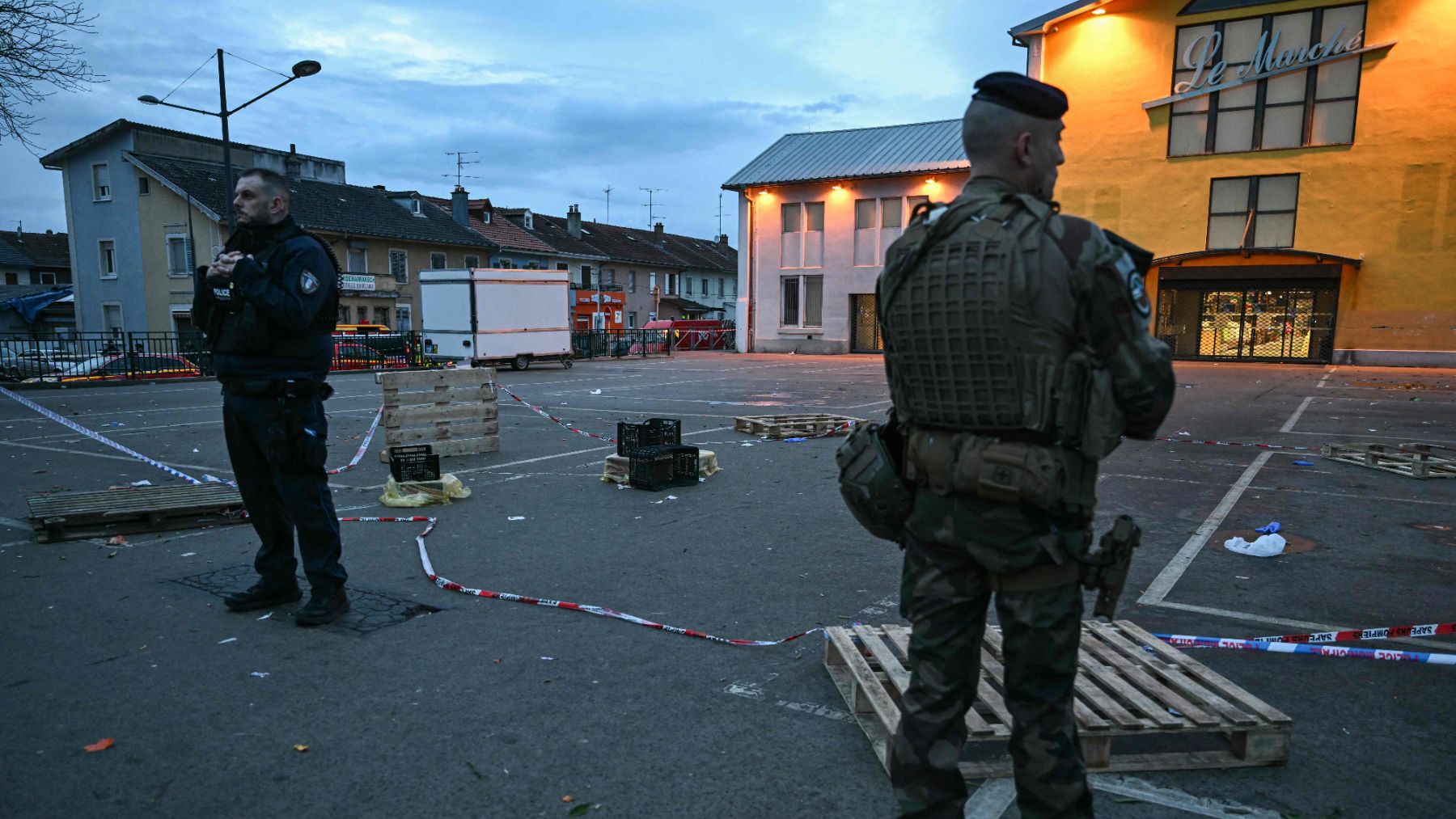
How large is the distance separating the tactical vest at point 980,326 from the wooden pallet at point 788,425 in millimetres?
9090

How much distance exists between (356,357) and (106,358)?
652 cm

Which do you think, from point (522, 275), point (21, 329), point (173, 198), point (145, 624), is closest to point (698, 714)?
point (145, 624)

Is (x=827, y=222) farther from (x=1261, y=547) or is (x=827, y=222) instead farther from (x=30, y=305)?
(x=30, y=305)

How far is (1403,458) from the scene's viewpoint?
350 inches

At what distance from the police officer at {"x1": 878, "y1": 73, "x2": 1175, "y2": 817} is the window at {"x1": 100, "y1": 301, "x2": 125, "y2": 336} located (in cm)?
4662

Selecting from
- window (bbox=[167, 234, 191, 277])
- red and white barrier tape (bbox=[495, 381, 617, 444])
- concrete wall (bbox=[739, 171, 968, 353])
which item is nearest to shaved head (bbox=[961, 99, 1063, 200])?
red and white barrier tape (bbox=[495, 381, 617, 444])

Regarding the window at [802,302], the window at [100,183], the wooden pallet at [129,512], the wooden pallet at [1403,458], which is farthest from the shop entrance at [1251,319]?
the window at [100,183]

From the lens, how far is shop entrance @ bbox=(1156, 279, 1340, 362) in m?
28.3

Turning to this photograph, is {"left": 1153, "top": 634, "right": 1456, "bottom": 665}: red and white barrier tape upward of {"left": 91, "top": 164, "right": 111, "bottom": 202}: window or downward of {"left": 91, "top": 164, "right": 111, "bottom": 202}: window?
downward

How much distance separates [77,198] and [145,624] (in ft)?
154

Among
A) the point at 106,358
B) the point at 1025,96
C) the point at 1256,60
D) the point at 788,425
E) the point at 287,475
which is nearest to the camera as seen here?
the point at 1025,96

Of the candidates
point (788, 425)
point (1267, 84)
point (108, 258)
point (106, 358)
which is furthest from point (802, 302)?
point (108, 258)

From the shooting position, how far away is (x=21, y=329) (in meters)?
45.2

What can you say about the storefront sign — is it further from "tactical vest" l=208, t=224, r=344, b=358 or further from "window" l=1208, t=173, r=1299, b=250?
"tactical vest" l=208, t=224, r=344, b=358
